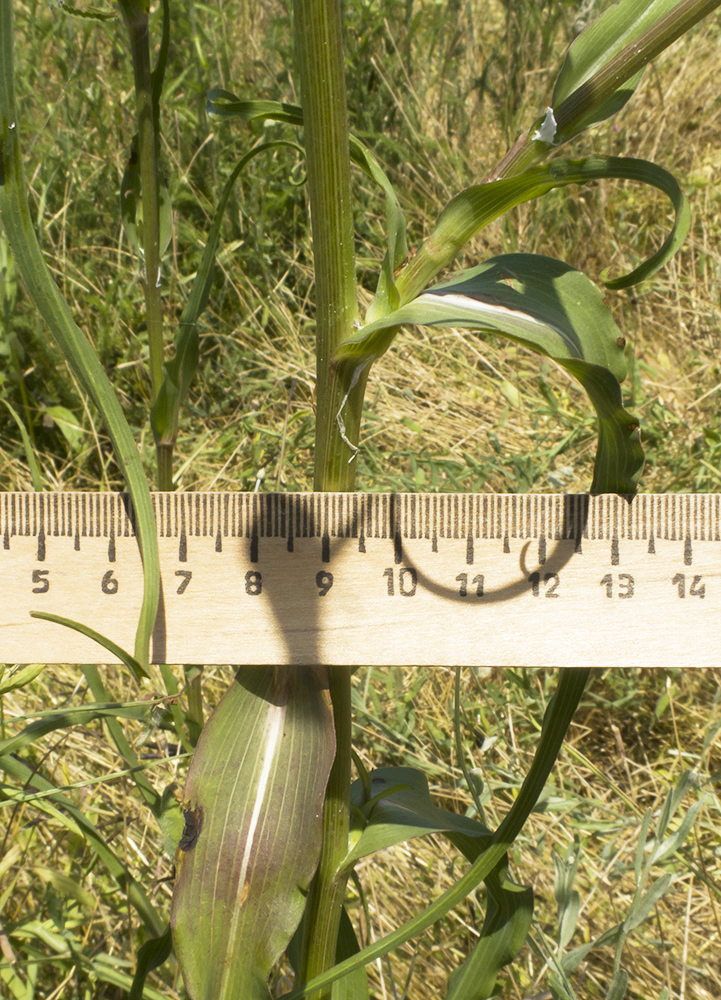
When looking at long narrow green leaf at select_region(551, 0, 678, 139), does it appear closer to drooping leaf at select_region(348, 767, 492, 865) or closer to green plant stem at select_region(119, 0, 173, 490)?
green plant stem at select_region(119, 0, 173, 490)

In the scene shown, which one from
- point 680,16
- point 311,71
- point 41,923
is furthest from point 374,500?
point 41,923

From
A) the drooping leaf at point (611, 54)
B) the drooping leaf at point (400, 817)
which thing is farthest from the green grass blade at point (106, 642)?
the drooping leaf at point (611, 54)

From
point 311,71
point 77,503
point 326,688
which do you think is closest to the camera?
point 311,71

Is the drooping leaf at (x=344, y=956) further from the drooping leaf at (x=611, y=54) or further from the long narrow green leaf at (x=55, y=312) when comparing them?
the drooping leaf at (x=611, y=54)

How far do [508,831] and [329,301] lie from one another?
0.64 metres

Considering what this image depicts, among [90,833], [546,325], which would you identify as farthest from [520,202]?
[90,833]

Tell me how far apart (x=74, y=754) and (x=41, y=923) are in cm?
36

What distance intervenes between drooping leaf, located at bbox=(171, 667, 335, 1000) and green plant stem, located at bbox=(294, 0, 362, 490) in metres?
0.31

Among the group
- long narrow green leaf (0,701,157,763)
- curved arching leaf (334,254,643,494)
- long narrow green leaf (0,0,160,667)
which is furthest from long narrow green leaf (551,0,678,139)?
long narrow green leaf (0,701,157,763)

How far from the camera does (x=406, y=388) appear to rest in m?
2.21

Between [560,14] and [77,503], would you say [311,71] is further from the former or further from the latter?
[560,14]

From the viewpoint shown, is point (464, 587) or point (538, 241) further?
point (538, 241)

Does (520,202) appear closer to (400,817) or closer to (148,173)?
(148,173)

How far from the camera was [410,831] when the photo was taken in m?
0.99
